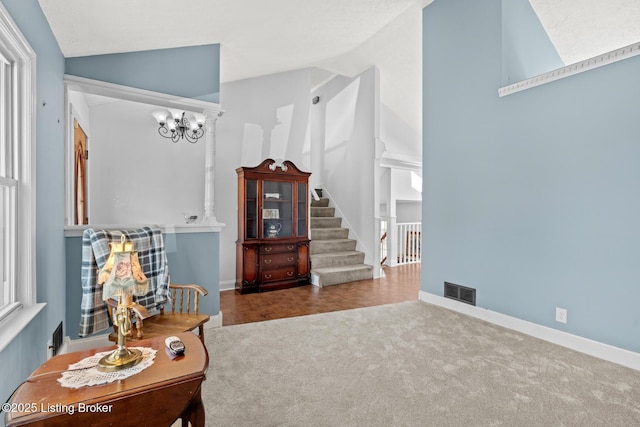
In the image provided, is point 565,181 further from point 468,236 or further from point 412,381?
point 412,381

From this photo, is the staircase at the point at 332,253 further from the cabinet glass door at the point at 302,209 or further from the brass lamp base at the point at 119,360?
the brass lamp base at the point at 119,360

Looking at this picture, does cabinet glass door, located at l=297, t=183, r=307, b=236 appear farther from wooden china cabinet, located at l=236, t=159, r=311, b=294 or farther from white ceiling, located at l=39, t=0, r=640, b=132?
white ceiling, located at l=39, t=0, r=640, b=132

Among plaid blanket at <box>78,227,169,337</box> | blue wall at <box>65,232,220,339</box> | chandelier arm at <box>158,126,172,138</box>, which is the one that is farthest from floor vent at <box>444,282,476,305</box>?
chandelier arm at <box>158,126,172,138</box>

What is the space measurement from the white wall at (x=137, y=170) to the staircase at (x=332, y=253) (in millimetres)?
1961

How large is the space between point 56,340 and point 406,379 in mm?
2290

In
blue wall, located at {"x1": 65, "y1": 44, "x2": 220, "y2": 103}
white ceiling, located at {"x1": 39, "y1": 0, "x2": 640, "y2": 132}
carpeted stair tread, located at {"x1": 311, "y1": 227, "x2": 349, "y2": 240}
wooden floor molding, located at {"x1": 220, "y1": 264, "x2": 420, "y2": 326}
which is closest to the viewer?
white ceiling, located at {"x1": 39, "y1": 0, "x2": 640, "y2": 132}

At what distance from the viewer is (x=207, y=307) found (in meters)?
3.09

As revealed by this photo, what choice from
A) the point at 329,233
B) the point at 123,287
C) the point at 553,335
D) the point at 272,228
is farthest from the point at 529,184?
the point at 329,233

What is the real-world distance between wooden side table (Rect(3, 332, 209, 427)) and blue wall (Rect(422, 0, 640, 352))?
2.78 m

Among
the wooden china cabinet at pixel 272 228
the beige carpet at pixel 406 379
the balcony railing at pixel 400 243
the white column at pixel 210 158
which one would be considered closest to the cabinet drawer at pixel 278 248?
the wooden china cabinet at pixel 272 228

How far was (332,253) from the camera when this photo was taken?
18.4ft

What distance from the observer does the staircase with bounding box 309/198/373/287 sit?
16.3 ft

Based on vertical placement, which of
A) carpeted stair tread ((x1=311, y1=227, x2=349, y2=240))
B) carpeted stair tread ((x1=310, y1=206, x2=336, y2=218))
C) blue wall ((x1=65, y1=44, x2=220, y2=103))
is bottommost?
carpeted stair tread ((x1=311, y1=227, x2=349, y2=240))

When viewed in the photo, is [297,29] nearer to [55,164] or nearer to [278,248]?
[55,164]
